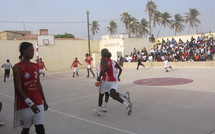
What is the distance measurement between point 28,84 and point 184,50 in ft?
81.3

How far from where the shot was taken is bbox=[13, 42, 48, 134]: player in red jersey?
11.7 ft

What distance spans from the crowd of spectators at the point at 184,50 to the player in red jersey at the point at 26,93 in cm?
2016

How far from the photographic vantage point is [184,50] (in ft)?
87.0

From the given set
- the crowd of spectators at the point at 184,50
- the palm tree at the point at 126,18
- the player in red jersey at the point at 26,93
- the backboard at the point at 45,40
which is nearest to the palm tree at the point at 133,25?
the palm tree at the point at 126,18

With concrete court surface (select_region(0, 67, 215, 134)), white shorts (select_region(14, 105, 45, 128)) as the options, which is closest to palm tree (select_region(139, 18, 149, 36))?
concrete court surface (select_region(0, 67, 215, 134))

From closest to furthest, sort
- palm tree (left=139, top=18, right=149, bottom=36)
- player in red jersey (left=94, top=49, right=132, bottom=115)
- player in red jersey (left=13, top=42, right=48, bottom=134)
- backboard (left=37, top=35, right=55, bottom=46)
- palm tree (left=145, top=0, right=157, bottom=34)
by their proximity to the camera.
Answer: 1. player in red jersey (left=13, top=42, right=48, bottom=134)
2. player in red jersey (left=94, top=49, right=132, bottom=115)
3. backboard (left=37, top=35, right=55, bottom=46)
4. palm tree (left=145, top=0, right=157, bottom=34)
5. palm tree (left=139, top=18, right=149, bottom=36)

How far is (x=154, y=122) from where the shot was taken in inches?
233

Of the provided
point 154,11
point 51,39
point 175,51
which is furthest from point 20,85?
point 154,11

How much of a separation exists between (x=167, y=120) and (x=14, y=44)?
23.9 meters

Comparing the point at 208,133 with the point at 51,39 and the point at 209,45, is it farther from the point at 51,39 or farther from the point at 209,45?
the point at 51,39

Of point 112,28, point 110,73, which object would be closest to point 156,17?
point 112,28

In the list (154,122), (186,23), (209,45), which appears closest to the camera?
(154,122)

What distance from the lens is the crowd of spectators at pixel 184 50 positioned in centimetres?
2415

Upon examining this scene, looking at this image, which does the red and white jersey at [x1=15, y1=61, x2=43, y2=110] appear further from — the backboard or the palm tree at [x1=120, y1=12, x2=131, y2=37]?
the palm tree at [x1=120, y1=12, x2=131, y2=37]
